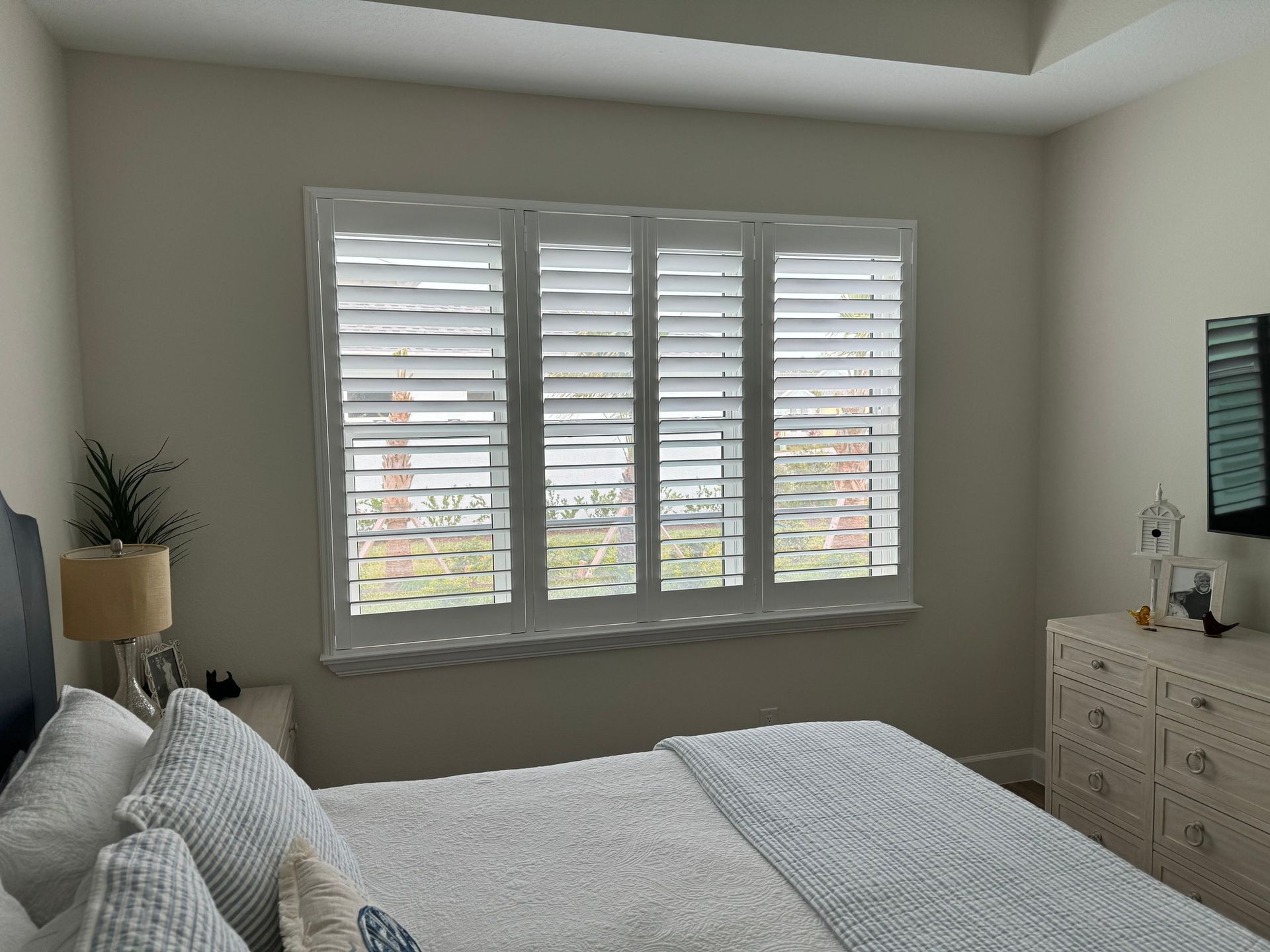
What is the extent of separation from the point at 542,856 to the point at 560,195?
2.27 meters

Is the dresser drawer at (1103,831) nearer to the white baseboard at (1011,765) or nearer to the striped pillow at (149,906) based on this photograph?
the white baseboard at (1011,765)

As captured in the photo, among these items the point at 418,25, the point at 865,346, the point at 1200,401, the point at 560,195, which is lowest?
the point at 1200,401

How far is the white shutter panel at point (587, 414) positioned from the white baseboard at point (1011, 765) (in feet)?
5.84

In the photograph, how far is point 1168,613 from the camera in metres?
3.00

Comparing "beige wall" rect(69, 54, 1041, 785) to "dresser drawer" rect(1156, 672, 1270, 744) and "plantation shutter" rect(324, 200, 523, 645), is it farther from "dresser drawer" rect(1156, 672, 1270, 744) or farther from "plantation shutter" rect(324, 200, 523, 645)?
"dresser drawer" rect(1156, 672, 1270, 744)

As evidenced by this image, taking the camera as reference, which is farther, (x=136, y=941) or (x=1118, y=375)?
(x=1118, y=375)

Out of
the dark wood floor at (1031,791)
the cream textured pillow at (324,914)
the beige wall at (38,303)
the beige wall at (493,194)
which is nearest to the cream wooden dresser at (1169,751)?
the dark wood floor at (1031,791)

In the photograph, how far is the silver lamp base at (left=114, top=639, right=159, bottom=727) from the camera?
7.55 feet

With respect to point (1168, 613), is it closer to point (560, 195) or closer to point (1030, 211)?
point (1030, 211)

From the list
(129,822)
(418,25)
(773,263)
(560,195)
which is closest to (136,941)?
(129,822)

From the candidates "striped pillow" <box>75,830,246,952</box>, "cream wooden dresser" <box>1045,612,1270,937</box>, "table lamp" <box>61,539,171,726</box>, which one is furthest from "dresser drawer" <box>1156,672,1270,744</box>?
"table lamp" <box>61,539,171,726</box>

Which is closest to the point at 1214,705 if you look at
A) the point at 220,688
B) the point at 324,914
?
the point at 324,914

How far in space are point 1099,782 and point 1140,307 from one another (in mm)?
1719

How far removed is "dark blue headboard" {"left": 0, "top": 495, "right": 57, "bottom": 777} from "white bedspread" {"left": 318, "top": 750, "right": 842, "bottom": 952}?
61 cm
